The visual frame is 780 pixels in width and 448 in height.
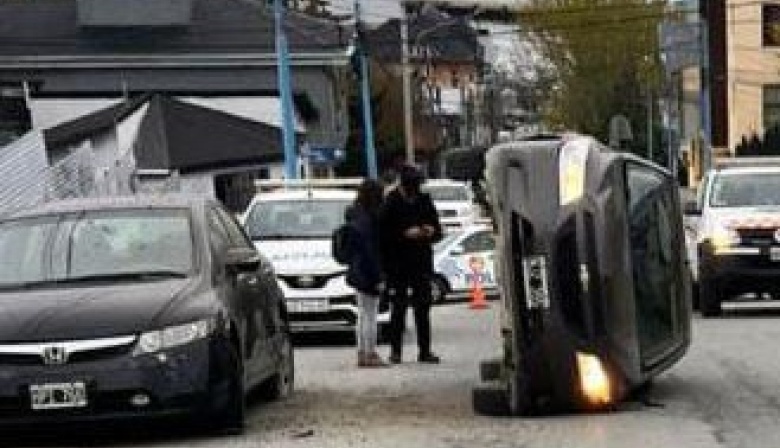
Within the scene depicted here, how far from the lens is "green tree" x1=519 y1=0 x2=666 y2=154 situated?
73812mm

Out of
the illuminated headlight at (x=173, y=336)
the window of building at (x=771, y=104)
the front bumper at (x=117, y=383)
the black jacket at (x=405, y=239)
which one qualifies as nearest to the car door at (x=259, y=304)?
the illuminated headlight at (x=173, y=336)

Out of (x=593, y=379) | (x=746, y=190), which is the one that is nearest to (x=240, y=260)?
(x=593, y=379)

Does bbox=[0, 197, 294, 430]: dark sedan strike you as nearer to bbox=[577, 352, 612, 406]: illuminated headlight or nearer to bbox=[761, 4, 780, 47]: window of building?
bbox=[577, 352, 612, 406]: illuminated headlight

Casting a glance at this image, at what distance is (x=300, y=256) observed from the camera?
19188 millimetres

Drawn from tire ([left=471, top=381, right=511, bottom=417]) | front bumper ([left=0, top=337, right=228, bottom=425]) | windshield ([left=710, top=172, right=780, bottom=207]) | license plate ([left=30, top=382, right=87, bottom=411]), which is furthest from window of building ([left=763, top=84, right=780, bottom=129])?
license plate ([left=30, top=382, right=87, bottom=411])

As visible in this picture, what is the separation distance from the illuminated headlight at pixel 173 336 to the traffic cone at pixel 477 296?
17.6 meters

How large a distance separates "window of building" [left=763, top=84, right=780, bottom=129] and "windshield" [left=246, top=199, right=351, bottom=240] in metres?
55.7

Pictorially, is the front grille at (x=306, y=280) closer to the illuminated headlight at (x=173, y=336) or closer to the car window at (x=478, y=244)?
the illuminated headlight at (x=173, y=336)

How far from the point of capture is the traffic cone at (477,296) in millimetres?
28222

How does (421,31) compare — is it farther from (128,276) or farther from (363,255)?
(128,276)

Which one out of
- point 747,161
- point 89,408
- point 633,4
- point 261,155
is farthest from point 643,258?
point 633,4

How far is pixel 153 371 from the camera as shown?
404 inches

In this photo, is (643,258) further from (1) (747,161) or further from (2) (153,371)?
(1) (747,161)

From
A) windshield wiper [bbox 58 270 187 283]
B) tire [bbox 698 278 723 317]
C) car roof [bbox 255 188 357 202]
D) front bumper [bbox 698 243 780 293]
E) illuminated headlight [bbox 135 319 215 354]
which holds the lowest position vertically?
tire [bbox 698 278 723 317]
